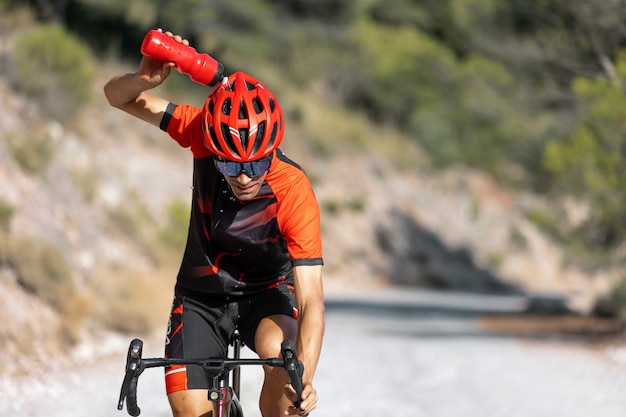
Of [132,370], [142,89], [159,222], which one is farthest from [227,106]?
[159,222]

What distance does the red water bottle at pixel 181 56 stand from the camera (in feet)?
17.3

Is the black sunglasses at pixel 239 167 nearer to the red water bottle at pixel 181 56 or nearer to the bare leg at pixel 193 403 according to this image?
the red water bottle at pixel 181 56

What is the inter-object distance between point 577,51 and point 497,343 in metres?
6.79

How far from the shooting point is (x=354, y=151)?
124 feet

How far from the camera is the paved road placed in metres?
9.78

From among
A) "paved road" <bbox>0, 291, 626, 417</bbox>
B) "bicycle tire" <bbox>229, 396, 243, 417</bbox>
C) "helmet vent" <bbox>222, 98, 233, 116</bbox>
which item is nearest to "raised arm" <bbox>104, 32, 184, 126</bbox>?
"helmet vent" <bbox>222, 98, 233, 116</bbox>

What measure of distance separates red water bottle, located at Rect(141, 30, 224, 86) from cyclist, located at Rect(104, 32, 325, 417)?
0.50 ft

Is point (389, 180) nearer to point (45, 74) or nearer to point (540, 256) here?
point (540, 256)

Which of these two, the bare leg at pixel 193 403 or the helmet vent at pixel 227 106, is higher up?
the helmet vent at pixel 227 106

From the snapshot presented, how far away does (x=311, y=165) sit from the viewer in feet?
117

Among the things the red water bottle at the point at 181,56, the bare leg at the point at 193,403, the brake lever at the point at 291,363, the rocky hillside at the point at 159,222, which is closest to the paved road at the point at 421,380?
the rocky hillside at the point at 159,222

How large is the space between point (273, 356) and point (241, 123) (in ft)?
3.53

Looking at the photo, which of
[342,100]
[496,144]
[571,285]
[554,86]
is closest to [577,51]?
[554,86]

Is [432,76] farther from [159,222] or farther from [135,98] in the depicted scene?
[135,98]
